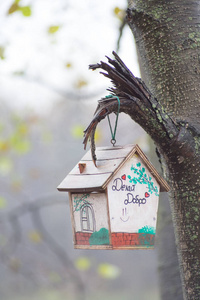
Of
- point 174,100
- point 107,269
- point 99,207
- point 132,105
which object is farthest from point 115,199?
point 107,269

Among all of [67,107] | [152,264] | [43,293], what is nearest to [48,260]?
[43,293]

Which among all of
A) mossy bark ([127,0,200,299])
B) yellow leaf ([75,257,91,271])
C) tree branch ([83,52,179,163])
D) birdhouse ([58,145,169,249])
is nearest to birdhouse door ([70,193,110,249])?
birdhouse ([58,145,169,249])

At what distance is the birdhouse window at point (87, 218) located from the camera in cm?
100

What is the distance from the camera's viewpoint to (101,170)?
0.98 m

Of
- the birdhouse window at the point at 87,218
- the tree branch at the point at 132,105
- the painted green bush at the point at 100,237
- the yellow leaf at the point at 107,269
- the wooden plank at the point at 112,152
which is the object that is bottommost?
the yellow leaf at the point at 107,269

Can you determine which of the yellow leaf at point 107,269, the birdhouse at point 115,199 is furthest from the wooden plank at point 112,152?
the yellow leaf at point 107,269

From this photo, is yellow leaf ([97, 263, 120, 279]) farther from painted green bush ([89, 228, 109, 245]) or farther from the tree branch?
the tree branch

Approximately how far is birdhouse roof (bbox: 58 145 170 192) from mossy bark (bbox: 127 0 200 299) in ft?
0.19

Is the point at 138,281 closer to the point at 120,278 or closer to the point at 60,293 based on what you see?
the point at 120,278

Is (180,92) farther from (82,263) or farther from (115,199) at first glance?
(82,263)

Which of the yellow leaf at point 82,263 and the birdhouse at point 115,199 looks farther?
the yellow leaf at point 82,263

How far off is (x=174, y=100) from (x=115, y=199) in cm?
36

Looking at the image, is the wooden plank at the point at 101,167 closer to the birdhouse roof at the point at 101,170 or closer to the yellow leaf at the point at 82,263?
the birdhouse roof at the point at 101,170

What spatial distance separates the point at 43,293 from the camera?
20.0 feet
